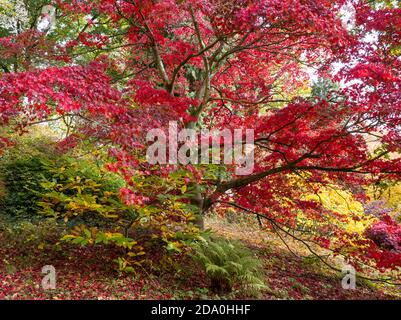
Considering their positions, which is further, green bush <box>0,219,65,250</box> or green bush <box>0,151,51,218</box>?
green bush <box>0,151,51,218</box>

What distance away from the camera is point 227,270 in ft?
16.3

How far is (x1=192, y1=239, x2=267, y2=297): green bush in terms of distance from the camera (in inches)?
192

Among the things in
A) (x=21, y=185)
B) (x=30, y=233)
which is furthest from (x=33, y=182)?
(x=30, y=233)

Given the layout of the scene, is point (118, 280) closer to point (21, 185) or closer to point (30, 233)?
point (30, 233)

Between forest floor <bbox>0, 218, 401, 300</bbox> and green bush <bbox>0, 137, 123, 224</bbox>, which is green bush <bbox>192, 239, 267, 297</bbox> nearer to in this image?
forest floor <bbox>0, 218, 401, 300</bbox>

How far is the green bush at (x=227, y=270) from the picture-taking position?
16.0 feet

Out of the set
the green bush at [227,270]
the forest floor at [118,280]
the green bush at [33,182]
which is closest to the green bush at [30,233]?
the forest floor at [118,280]

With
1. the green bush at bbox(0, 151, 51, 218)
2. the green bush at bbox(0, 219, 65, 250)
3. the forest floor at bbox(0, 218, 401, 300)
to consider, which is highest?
the green bush at bbox(0, 151, 51, 218)

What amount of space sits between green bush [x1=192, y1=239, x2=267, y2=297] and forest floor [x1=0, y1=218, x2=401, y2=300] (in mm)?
173

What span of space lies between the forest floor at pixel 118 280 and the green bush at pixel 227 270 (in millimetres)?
173

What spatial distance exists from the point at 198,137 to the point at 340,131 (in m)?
2.28

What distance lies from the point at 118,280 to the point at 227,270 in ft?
4.64

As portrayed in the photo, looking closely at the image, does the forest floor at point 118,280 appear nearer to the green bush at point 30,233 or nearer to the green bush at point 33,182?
the green bush at point 30,233

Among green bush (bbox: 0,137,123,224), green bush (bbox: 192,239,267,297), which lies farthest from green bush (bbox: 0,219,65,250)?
green bush (bbox: 192,239,267,297)
